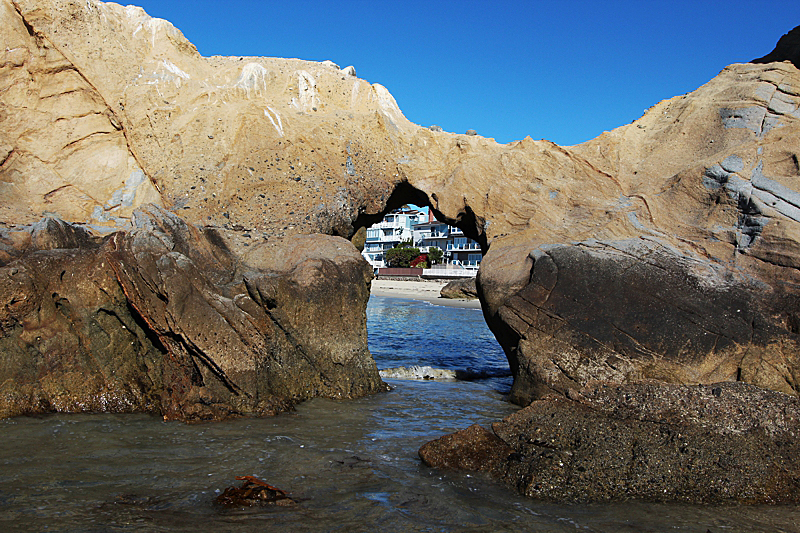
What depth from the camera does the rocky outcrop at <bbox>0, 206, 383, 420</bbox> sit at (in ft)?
23.2

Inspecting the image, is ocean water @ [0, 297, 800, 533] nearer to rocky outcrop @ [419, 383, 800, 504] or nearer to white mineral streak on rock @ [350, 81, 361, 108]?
rocky outcrop @ [419, 383, 800, 504]

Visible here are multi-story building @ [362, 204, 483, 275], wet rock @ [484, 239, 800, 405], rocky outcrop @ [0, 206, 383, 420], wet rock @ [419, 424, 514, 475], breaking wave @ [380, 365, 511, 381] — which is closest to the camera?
wet rock @ [419, 424, 514, 475]

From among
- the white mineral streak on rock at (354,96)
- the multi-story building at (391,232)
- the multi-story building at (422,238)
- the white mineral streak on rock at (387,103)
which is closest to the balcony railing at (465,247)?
the multi-story building at (422,238)

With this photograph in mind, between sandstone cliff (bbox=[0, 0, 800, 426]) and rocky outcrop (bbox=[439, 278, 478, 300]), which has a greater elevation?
sandstone cliff (bbox=[0, 0, 800, 426])

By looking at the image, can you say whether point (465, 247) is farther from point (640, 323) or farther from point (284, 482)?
point (284, 482)

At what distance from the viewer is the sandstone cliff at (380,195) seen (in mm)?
7520

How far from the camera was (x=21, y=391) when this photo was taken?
273 inches

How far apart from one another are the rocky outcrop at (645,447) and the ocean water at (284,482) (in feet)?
0.59

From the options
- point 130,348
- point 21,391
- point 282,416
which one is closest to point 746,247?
point 282,416

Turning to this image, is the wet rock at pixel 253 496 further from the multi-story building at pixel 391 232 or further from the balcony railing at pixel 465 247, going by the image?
the multi-story building at pixel 391 232

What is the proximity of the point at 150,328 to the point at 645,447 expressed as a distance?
5711 millimetres

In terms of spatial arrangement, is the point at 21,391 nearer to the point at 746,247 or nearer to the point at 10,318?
the point at 10,318

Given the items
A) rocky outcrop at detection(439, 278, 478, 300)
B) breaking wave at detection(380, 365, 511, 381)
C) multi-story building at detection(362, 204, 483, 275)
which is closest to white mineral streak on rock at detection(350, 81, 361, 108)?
breaking wave at detection(380, 365, 511, 381)

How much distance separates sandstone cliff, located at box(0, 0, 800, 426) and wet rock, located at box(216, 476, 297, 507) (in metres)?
2.63
